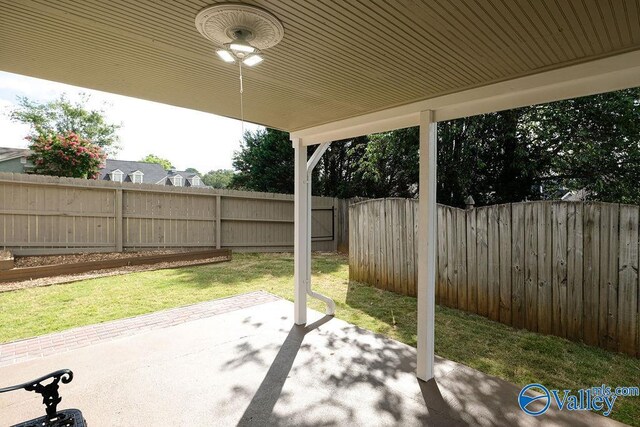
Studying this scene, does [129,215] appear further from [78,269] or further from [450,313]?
[450,313]

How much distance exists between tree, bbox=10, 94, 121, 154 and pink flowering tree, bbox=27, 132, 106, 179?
361 inches

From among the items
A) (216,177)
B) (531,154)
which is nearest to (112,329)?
(531,154)

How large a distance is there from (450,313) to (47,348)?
438 cm

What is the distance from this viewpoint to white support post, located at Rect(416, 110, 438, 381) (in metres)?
2.65

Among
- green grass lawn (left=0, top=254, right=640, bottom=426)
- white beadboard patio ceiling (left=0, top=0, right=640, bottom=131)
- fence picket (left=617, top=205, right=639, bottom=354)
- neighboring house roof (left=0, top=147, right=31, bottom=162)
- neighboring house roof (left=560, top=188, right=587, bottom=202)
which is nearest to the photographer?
white beadboard patio ceiling (left=0, top=0, right=640, bottom=131)

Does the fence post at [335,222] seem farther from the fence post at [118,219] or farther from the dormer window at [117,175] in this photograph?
the dormer window at [117,175]

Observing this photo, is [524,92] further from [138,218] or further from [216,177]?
[216,177]

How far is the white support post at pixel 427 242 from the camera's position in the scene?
2652 millimetres

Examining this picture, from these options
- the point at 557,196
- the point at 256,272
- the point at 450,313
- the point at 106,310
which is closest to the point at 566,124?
the point at 557,196

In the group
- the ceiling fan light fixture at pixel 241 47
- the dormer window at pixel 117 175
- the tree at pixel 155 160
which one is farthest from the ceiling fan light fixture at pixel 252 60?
the tree at pixel 155 160

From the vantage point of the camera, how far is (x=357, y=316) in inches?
162

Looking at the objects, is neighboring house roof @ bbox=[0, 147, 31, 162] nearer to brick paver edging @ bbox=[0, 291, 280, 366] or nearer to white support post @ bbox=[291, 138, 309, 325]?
brick paver edging @ bbox=[0, 291, 280, 366]

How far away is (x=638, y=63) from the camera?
175 cm

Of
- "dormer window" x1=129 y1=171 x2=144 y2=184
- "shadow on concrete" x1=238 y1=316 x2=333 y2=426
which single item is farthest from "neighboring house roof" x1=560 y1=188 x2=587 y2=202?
"dormer window" x1=129 y1=171 x2=144 y2=184
